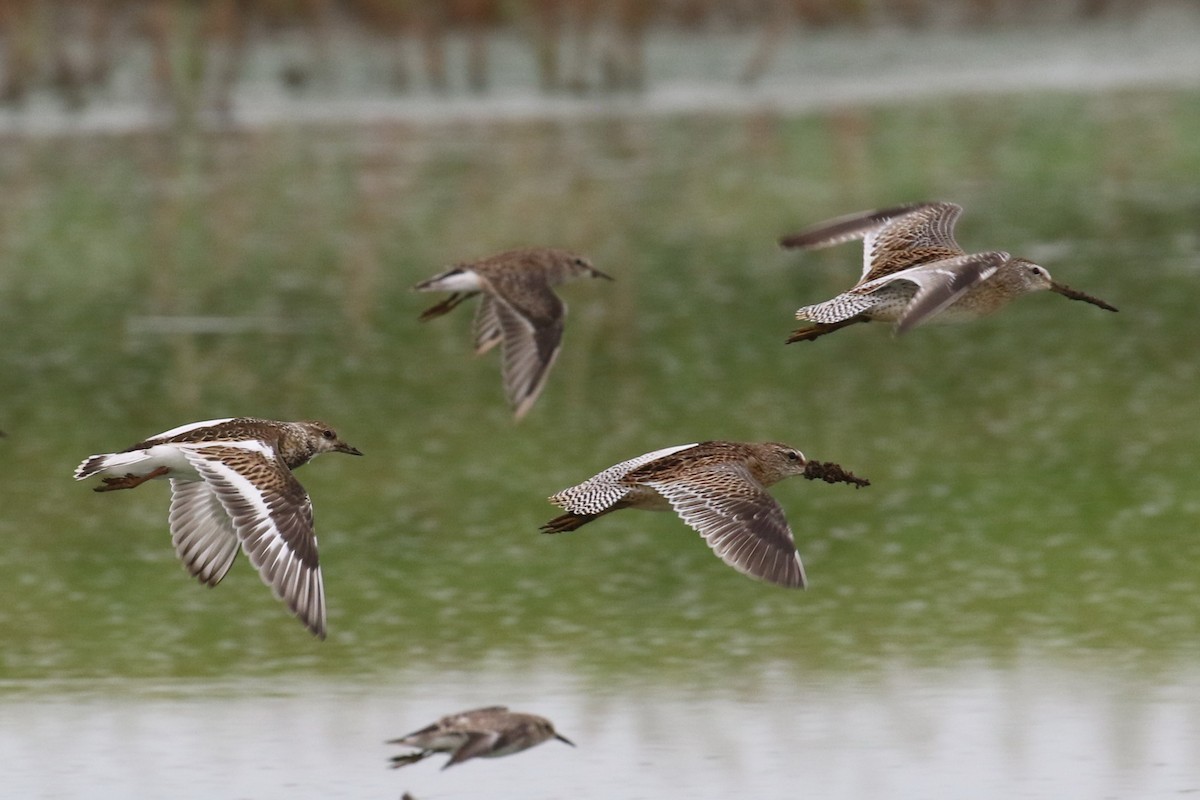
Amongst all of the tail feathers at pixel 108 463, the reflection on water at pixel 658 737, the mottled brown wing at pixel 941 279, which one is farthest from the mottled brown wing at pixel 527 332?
the tail feathers at pixel 108 463

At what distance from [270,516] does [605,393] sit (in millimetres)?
9137

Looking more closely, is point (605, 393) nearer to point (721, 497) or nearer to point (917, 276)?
point (917, 276)

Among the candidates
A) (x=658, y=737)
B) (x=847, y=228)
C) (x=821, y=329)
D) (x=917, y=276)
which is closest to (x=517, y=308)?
(x=847, y=228)

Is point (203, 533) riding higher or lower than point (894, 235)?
lower

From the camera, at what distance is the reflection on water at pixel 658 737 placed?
366 inches

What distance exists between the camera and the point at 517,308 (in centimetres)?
1030

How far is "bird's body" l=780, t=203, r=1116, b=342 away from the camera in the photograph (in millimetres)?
8273

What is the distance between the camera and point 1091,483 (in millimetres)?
14164

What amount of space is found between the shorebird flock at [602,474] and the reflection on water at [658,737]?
1182mm

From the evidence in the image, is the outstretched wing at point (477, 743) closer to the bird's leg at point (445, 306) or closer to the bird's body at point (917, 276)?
the bird's body at point (917, 276)

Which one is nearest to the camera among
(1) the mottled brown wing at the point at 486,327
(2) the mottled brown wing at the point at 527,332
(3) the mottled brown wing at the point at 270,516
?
(3) the mottled brown wing at the point at 270,516

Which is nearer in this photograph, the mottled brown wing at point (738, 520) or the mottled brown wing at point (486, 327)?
the mottled brown wing at point (738, 520)

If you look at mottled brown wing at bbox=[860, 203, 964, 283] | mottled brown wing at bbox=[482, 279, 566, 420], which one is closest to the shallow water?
mottled brown wing at bbox=[482, 279, 566, 420]

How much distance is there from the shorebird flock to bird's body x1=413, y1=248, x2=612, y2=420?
2cm
